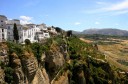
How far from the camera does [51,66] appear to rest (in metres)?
52.4

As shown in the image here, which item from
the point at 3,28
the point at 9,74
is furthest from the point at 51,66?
the point at 9,74

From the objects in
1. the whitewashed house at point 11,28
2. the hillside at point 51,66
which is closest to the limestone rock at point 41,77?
the hillside at point 51,66

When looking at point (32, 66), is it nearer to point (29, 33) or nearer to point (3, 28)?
point (3, 28)

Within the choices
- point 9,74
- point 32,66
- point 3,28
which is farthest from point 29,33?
point 9,74

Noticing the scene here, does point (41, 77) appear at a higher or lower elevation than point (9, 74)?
lower

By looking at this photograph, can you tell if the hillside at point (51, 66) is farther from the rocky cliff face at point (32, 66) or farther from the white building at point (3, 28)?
the white building at point (3, 28)

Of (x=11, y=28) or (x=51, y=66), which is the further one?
(x=11, y=28)

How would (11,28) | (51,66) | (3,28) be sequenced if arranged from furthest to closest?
(11,28) < (3,28) < (51,66)

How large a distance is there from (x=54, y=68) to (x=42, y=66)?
4.04 metres

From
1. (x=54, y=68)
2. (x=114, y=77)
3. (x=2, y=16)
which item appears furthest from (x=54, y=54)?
(x=114, y=77)

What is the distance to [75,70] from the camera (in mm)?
59781

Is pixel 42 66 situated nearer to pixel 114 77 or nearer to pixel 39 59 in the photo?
pixel 39 59

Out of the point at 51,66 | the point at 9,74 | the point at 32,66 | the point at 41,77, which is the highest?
the point at 32,66

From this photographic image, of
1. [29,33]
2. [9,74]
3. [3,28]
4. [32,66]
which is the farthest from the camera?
[29,33]
